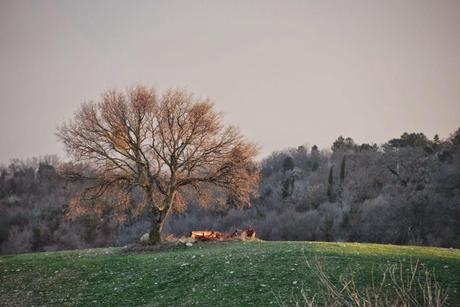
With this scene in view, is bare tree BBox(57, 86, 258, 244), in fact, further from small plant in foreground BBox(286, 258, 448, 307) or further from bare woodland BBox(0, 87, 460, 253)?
small plant in foreground BBox(286, 258, 448, 307)

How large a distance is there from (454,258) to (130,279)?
15.0m

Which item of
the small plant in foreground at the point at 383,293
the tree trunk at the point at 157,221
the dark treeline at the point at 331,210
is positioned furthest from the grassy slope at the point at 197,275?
the dark treeline at the point at 331,210

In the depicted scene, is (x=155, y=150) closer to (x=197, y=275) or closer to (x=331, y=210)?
(x=197, y=275)

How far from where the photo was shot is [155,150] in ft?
112

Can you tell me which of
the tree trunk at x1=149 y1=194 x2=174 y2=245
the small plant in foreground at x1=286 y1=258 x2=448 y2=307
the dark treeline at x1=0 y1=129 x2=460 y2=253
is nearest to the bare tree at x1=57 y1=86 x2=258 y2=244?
the tree trunk at x1=149 y1=194 x2=174 y2=245

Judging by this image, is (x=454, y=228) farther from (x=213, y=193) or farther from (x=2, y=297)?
(x=2, y=297)

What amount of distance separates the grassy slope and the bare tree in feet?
20.9

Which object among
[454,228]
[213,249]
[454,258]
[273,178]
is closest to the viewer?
[454,258]

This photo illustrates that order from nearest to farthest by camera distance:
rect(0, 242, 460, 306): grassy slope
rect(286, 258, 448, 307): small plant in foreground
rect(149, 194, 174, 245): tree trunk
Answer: rect(286, 258, 448, 307): small plant in foreground → rect(0, 242, 460, 306): grassy slope → rect(149, 194, 174, 245): tree trunk

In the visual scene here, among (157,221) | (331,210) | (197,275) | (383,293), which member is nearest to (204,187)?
(157,221)

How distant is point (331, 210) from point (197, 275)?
2455 inches

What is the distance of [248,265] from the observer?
72.0 ft

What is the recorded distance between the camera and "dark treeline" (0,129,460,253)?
218 feet

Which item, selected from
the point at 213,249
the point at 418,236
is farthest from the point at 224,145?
the point at 418,236
